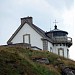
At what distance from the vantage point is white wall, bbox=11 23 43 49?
2857 inches

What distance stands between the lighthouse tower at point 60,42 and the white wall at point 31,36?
5526 mm

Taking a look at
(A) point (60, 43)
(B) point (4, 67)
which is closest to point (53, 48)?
(A) point (60, 43)

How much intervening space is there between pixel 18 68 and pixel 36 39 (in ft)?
149

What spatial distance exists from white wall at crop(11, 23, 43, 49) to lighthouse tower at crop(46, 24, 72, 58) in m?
5.53

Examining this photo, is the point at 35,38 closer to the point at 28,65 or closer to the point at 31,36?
the point at 31,36

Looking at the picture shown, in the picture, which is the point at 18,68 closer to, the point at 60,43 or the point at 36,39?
the point at 36,39

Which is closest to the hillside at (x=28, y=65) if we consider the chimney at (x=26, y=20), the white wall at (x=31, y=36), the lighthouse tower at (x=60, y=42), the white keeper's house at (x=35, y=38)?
the white keeper's house at (x=35, y=38)

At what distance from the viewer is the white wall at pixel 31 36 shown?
72562 mm

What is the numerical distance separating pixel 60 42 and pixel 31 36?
800cm

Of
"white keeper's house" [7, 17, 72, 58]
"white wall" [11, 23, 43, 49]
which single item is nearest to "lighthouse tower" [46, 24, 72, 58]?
"white keeper's house" [7, 17, 72, 58]

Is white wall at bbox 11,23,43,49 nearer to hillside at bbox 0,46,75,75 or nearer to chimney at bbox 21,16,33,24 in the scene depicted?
chimney at bbox 21,16,33,24

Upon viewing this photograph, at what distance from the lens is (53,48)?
77.8 metres

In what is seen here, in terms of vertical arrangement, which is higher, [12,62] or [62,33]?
[62,33]

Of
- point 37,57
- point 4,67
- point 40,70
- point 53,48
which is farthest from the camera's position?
point 53,48
